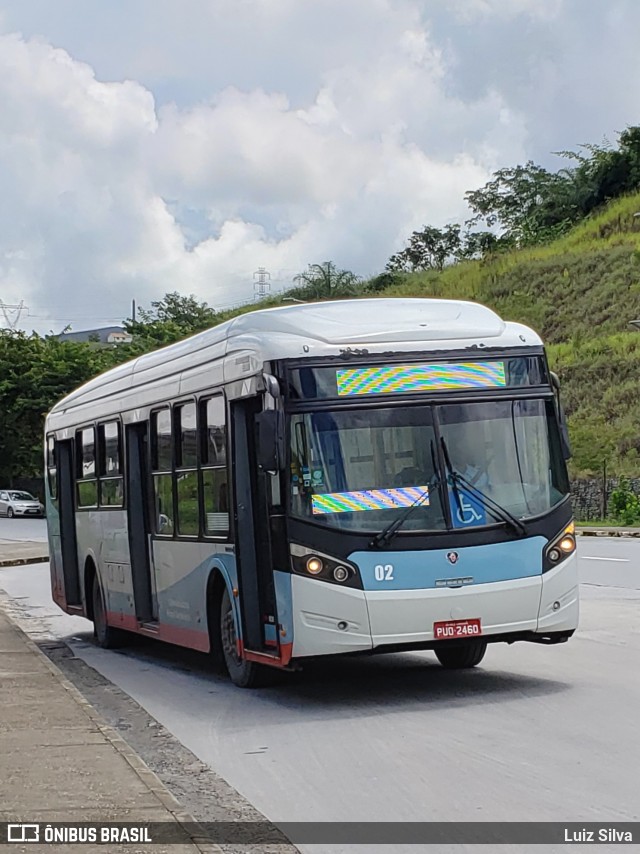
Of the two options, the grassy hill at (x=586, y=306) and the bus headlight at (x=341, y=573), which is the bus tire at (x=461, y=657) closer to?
the bus headlight at (x=341, y=573)

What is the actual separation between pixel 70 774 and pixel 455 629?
355 centimetres

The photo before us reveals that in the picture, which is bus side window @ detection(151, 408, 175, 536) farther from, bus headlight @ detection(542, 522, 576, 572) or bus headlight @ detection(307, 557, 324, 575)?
bus headlight @ detection(542, 522, 576, 572)

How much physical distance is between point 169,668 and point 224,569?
3.30 metres

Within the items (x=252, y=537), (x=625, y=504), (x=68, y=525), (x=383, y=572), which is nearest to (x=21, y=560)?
(x=625, y=504)

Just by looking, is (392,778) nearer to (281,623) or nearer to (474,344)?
Answer: (281,623)

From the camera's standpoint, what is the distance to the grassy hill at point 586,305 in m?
45.0

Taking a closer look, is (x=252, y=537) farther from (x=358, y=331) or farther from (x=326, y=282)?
(x=326, y=282)

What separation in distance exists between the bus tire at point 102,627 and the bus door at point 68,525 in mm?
956

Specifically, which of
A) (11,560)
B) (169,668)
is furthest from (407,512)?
(11,560)

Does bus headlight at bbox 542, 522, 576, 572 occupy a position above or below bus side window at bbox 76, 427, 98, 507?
below

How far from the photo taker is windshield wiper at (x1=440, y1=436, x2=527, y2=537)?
11.0 m

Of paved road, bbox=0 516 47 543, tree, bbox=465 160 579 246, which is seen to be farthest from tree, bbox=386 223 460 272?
paved road, bbox=0 516 47 543

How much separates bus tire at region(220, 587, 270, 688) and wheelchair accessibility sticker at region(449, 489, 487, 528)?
84.6 inches

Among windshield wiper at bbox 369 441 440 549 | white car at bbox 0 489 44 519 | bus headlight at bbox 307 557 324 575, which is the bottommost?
bus headlight at bbox 307 557 324 575
